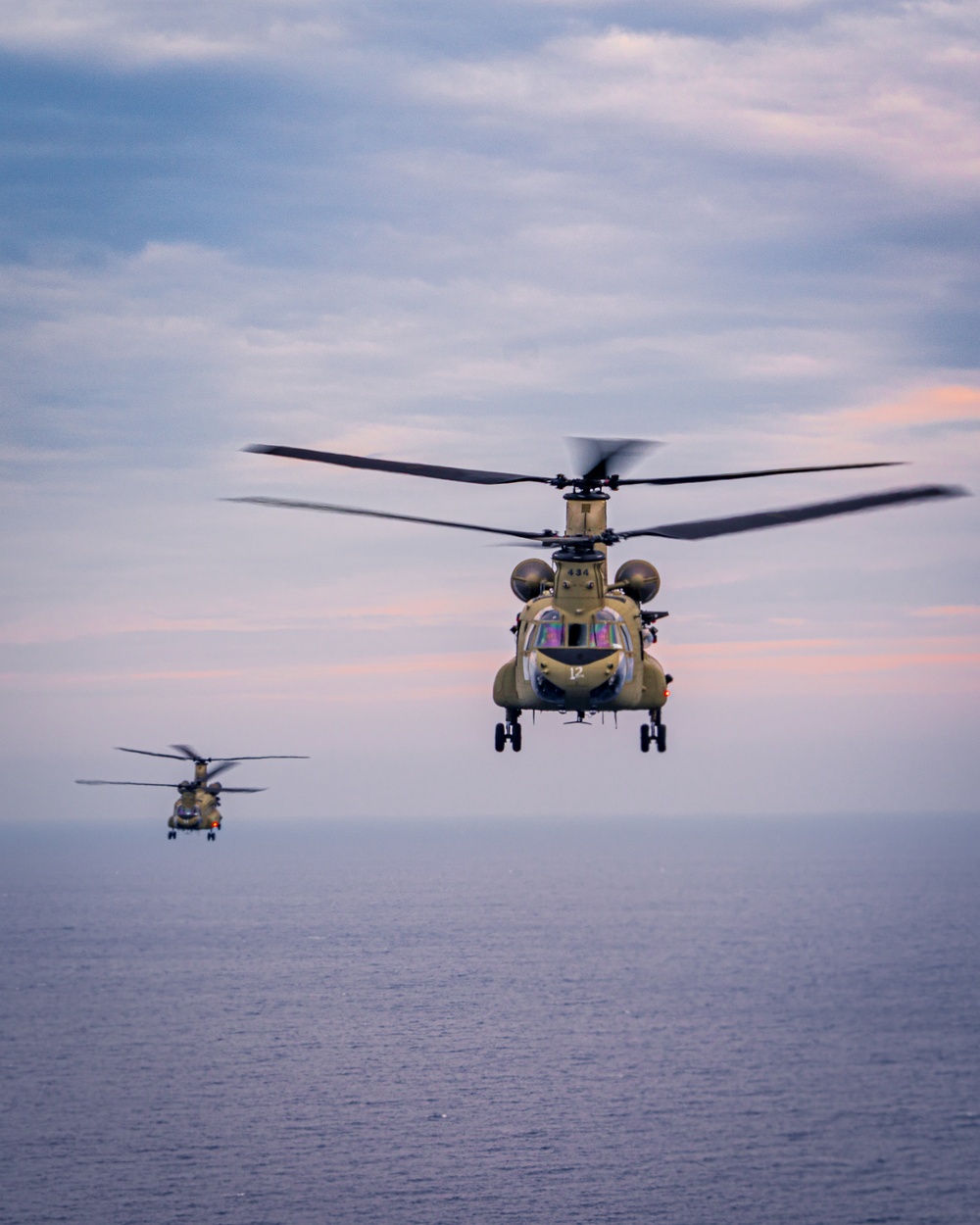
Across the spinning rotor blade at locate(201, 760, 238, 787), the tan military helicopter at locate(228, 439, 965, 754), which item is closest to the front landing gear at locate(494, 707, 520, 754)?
the tan military helicopter at locate(228, 439, 965, 754)

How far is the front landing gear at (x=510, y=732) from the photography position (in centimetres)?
3616

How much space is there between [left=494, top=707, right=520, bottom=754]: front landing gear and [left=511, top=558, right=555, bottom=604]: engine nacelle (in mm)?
3170

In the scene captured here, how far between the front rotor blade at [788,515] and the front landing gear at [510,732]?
5.76 metres

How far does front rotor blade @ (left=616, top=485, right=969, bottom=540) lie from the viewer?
93.1ft

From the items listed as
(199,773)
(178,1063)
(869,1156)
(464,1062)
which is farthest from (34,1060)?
(869,1156)

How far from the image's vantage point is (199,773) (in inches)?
4621

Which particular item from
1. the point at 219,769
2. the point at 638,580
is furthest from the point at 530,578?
the point at 219,769

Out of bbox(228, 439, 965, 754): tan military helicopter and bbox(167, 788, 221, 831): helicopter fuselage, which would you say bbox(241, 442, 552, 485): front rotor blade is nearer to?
bbox(228, 439, 965, 754): tan military helicopter

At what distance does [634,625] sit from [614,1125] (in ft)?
485

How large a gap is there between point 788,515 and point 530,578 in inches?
341

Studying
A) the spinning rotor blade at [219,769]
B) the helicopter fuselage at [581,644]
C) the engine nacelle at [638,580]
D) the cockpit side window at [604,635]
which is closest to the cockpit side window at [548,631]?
the helicopter fuselage at [581,644]

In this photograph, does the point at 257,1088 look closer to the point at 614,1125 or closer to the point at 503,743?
the point at 614,1125

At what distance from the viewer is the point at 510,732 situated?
120ft

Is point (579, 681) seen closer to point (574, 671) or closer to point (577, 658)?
point (574, 671)
